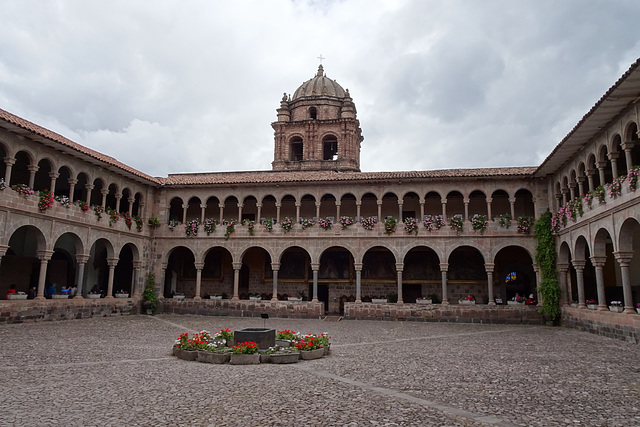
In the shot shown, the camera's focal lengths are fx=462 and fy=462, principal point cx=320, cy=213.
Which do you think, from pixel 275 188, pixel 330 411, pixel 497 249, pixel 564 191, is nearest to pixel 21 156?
pixel 275 188

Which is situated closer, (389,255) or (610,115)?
(610,115)

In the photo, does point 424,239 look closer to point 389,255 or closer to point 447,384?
point 389,255

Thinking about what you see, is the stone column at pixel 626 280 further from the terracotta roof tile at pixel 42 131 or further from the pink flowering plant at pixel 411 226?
the terracotta roof tile at pixel 42 131

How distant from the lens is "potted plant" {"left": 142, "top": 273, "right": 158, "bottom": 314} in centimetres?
2416

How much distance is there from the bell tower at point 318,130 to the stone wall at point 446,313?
11997 mm

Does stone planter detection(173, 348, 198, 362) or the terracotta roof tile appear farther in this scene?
the terracotta roof tile

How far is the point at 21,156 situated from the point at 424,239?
18.8 meters

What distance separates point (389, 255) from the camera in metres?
25.5

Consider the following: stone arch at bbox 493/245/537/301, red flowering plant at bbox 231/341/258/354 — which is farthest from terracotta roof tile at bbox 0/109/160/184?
stone arch at bbox 493/245/537/301

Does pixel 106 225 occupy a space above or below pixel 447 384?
above

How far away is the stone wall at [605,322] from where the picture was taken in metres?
13.8

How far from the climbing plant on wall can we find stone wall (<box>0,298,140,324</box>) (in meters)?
19.7

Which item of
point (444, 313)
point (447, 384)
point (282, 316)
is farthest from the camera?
point (282, 316)

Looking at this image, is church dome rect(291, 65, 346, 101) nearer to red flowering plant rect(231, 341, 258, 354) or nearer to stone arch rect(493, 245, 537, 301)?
stone arch rect(493, 245, 537, 301)
